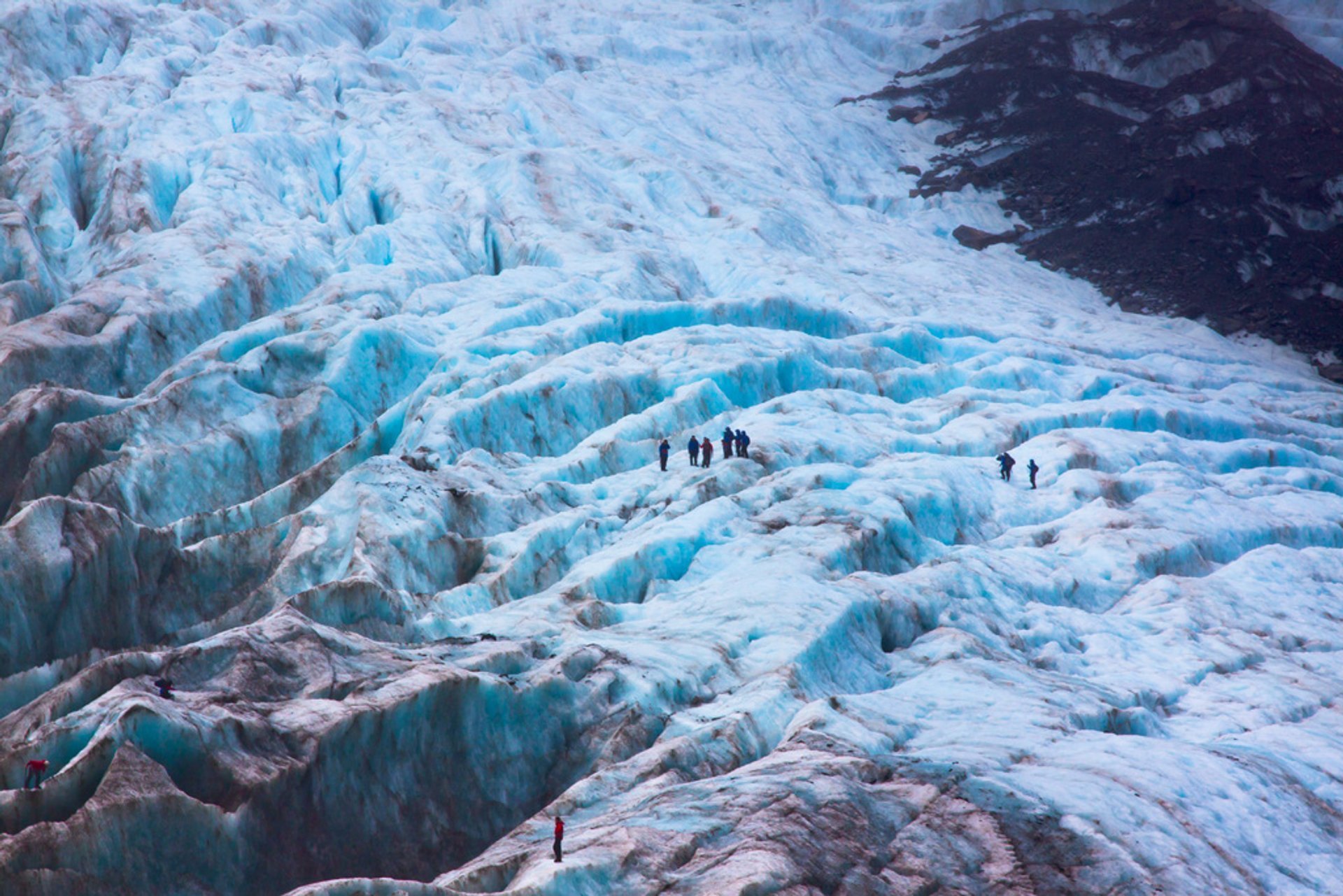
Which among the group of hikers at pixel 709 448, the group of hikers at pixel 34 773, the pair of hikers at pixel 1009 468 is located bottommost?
the pair of hikers at pixel 1009 468

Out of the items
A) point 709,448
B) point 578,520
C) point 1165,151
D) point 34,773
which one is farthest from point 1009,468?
point 1165,151

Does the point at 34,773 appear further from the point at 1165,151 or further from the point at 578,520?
the point at 1165,151

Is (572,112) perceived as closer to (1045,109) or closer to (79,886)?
(1045,109)

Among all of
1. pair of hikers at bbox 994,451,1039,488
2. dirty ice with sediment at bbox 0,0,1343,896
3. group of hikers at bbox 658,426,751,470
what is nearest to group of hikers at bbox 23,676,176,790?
dirty ice with sediment at bbox 0,0,1343,896

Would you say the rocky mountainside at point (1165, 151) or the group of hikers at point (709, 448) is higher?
the rocky mountainside at point (1165, 151)

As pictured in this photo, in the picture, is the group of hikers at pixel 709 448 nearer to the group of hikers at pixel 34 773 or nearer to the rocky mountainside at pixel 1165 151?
the group of hikers at pixel 34 773

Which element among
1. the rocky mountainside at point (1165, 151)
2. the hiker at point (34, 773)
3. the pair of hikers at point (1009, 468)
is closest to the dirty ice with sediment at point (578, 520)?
the hiker at point (34, 773)
